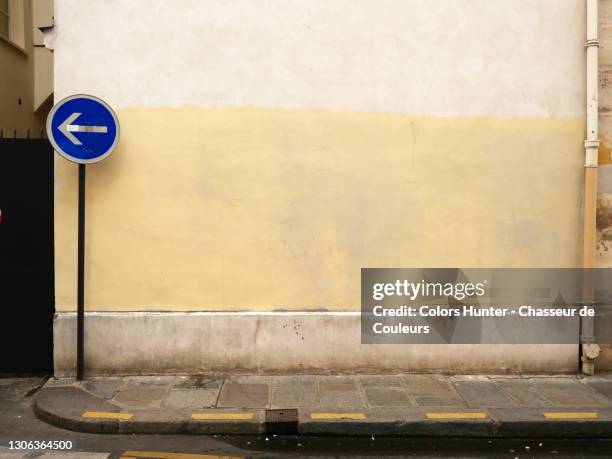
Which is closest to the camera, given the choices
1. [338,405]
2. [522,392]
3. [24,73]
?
[338,405]

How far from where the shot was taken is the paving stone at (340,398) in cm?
509

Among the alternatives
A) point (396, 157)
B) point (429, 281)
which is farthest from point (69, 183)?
point (429, 281)

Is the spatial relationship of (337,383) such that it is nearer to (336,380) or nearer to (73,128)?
(336,380)

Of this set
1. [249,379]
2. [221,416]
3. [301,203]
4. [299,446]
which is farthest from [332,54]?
[299,446]

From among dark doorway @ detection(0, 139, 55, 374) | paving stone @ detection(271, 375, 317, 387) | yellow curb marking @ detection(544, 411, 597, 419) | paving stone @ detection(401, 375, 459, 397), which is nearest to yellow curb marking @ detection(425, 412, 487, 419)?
paving stone @ detection(401, 375, 459, 397)

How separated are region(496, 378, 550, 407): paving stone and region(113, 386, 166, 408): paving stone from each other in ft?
11.7

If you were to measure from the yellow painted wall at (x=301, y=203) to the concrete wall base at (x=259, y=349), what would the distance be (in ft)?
0.55

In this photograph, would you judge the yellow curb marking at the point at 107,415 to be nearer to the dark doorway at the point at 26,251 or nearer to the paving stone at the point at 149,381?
the paving stone at the point at 149,381

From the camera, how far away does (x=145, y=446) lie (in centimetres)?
445

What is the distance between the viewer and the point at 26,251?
586 centimetres

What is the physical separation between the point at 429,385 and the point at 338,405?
3.80ft

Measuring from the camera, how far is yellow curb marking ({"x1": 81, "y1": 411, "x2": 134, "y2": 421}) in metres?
4.75

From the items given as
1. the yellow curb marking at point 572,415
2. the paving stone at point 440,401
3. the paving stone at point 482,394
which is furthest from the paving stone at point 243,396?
the yellow curb marking at point 572,415

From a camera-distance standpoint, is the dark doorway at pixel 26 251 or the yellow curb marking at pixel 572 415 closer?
the yellow curb marking at pixel 572 415
